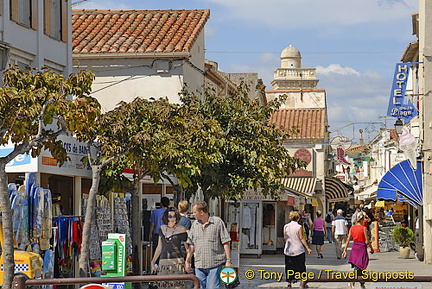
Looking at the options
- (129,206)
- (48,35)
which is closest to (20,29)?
(48,35)

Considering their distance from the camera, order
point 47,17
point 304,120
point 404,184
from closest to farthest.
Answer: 1. point 47,17
2. point 404,184
3. point 304,120

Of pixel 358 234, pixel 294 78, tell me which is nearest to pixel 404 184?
pixel 358 234

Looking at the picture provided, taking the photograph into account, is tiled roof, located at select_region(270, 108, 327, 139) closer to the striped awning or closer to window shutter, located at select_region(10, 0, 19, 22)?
the striped awning

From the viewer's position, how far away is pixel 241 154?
2281cm

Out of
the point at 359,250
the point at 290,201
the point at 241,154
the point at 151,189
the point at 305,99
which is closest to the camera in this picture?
the point at 359,250

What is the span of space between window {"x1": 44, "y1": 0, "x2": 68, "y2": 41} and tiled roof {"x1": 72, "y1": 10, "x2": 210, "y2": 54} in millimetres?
5446

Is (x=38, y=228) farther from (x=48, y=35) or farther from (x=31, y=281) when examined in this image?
(x=48, y=35)

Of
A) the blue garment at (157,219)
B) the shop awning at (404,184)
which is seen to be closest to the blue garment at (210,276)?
the blue garment at (157,219)

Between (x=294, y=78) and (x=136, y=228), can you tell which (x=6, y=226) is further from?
(x=294, y=78)

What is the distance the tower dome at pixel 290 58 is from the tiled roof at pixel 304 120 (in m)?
56.1

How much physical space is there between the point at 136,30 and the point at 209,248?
20097 millimetres

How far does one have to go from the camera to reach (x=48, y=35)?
23.5 metres

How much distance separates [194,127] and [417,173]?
13291 millimetres

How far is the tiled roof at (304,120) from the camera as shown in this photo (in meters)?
62.1
